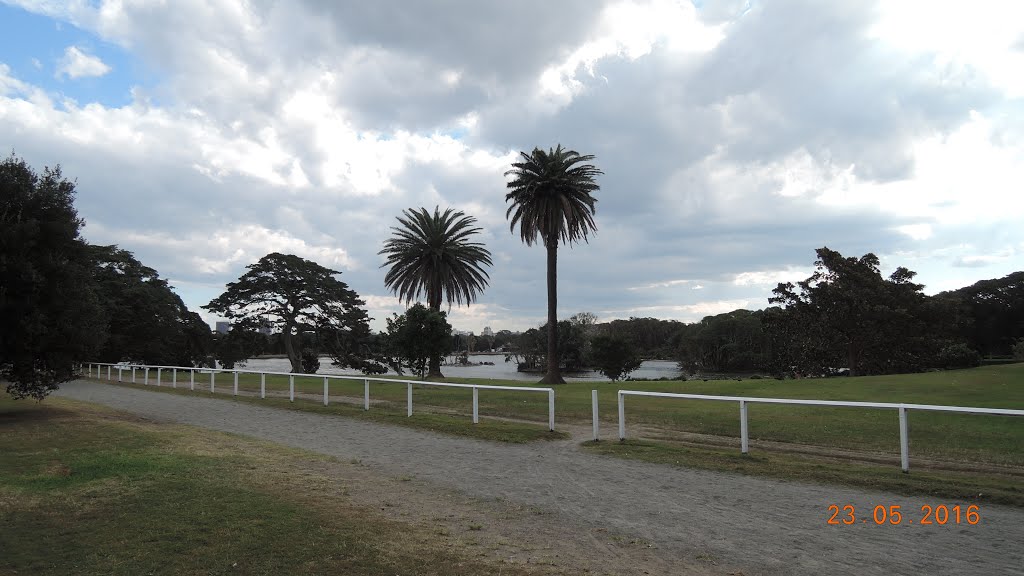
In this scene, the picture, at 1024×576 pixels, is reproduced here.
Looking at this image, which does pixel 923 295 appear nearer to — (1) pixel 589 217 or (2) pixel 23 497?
(1) pixel 589 217

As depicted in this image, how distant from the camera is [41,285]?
13125 mm

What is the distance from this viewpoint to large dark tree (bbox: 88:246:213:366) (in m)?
46.8

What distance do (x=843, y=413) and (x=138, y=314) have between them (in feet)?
164

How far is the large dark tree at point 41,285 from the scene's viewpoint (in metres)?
12.9

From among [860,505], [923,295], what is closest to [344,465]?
[860,505]

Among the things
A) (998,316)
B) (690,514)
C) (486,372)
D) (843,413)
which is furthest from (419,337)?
(998,316)

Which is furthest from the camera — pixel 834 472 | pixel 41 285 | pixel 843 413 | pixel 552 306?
pixel 552 306

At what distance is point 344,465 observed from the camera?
29.3ft

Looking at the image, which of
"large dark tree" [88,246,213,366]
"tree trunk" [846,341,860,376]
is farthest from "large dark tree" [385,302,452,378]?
"tree trunk" [846,341,860,376]

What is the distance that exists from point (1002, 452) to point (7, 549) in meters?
13.6

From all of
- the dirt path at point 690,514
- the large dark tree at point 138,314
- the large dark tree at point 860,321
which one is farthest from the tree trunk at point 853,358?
the large dark tree at point 138,314

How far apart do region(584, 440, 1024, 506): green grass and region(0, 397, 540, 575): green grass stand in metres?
5.03

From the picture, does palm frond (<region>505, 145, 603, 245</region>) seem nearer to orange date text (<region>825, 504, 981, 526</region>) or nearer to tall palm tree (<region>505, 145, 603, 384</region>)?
tall palm tree (<region>505, 145, 603, 384</region>)

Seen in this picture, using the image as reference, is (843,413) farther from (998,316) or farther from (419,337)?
(998,316)
